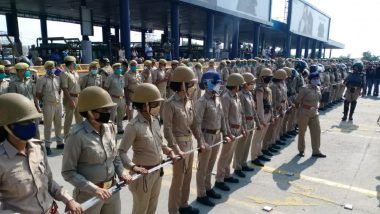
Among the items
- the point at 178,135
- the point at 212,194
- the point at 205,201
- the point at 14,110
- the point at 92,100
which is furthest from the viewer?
the point at 212,194

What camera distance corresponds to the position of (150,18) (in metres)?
31.6

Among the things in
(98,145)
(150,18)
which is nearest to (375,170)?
(98,145)

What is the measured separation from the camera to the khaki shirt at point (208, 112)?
15.7 feet

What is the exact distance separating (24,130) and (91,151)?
0.69 metres

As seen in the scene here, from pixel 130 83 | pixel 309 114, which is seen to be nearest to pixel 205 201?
pixel 309 114

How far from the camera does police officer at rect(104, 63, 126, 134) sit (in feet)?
27.3

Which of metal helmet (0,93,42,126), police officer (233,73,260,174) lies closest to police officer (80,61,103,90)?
police officer (233,73,260,174)

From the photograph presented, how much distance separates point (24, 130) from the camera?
2.25 m

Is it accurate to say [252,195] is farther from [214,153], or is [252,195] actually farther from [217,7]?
[217,7]

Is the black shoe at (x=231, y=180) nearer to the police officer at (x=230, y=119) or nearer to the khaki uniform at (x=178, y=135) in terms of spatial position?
the police officer at (x=230, y=119)

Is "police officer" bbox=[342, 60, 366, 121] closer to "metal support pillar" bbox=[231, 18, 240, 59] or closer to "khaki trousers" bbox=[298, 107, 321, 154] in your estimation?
"khaki trousers" bbox=[298, 107, 321, 154]

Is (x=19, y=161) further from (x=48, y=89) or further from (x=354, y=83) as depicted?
(x=354, y=83)

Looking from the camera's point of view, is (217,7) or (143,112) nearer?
(143,112)

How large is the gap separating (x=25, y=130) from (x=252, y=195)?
4.03m
